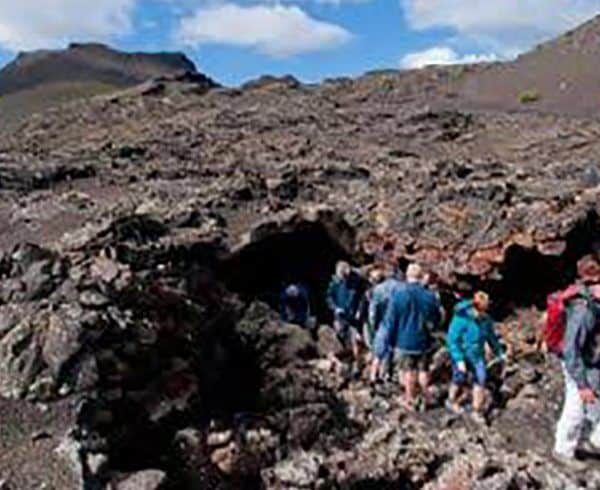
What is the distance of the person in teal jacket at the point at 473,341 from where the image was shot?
16391mm

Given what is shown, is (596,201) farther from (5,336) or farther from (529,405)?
(5,336)

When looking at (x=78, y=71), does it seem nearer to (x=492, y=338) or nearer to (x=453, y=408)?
(x=453, y=408)

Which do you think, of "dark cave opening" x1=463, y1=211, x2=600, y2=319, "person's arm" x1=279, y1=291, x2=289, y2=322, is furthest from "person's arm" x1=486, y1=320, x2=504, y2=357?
"dark cave opening" x1=463, y1=211, x2=600, y2=319

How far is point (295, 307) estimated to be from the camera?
21234 millimetres

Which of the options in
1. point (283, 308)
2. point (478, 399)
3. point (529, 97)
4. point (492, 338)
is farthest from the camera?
point (529, 97)

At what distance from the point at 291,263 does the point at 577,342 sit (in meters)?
12.0

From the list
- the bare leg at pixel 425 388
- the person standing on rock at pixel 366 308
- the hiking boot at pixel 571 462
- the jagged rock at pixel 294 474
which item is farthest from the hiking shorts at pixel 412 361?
the hiking boot at pixel 571 462

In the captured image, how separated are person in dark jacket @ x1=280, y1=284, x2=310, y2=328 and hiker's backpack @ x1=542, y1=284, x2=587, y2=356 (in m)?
7.57

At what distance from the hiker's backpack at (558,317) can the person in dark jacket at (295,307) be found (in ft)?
24.8

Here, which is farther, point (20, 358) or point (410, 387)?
point (410, 387)

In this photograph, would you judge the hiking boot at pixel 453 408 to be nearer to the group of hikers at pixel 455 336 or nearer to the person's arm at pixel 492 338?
the group of hikers at pixel 455 336

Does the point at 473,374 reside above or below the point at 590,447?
above

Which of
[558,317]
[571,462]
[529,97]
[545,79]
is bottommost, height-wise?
[571,462]

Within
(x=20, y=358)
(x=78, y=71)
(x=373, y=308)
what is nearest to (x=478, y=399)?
(x=373, y=308)
